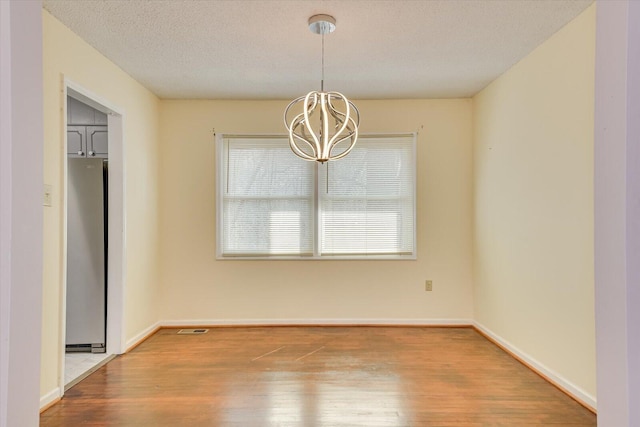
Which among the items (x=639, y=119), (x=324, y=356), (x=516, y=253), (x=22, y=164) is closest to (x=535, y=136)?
(x=516, y=253)

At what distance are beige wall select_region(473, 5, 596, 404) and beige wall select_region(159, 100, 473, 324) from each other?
1.12ft

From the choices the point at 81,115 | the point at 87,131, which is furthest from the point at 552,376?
the point at 81,115

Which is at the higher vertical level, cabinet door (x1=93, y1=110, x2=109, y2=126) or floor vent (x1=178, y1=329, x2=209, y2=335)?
cabinet door (x1=93, y1=110, x2=109, y2=126)

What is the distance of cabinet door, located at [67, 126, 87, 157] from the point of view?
A: 3326 mm

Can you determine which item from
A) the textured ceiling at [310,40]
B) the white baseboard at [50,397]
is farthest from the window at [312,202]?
the white baseboard at [50,397]

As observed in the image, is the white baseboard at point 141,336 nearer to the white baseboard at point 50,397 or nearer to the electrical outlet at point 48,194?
the white baseboard at point 50,397

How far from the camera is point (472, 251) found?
3938 millimetres

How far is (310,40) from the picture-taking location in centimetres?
262

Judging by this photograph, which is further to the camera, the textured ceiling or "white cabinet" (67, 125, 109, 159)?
"white cabinet" (67, 125, 109, 159)

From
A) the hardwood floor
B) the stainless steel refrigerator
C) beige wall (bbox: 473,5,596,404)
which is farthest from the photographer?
the stainless steel refrigerator

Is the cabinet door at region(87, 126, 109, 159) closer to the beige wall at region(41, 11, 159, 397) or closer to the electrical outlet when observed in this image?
the beige wall at region(41, 11, 159, 397)

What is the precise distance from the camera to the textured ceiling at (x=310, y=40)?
2217 mm

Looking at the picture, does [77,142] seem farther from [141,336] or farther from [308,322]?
[308,322]

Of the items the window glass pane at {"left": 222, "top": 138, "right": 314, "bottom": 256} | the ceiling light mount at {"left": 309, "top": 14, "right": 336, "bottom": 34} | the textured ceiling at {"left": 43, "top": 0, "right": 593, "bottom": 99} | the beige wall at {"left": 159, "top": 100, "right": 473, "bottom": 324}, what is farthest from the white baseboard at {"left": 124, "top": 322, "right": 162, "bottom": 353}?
the ceiling light mount at {"left": 309, "top": 14, "right": 336, "bottom": 34}
